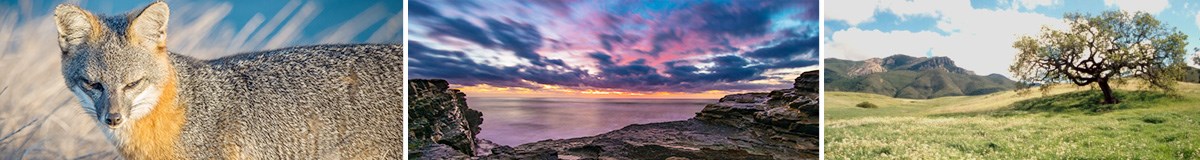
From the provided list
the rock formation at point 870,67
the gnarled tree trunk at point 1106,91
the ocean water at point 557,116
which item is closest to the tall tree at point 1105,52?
the gnarled tree trunk at point 1106,91

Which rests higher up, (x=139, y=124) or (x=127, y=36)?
(x=127, y=36)

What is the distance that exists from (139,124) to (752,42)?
2937 millimetres

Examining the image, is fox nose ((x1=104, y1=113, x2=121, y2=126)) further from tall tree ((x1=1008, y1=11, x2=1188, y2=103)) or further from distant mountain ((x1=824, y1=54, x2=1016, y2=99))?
tall tree ((x1=1008, y1=11, x2=1188, y2=103))

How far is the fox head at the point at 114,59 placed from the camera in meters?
3.33

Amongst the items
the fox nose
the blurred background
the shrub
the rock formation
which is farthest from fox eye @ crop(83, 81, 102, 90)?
the shrub

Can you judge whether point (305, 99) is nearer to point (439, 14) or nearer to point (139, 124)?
point (139, 124)

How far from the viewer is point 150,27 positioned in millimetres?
3396

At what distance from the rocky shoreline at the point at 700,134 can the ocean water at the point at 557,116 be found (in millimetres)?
38

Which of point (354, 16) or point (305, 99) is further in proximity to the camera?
point (354, 16)

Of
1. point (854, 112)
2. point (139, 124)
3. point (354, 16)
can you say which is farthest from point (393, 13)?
point (854, 112)

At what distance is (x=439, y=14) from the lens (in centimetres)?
508

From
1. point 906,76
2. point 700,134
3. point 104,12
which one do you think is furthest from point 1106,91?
point 104,12

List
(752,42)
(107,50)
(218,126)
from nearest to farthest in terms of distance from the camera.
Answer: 1. (107,50)
2. (218,126)
3. (752,42)

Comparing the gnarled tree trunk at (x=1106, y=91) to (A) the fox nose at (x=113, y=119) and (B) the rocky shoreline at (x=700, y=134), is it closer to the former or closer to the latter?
(B) the rocky shoreline at (x=700, y=134)
